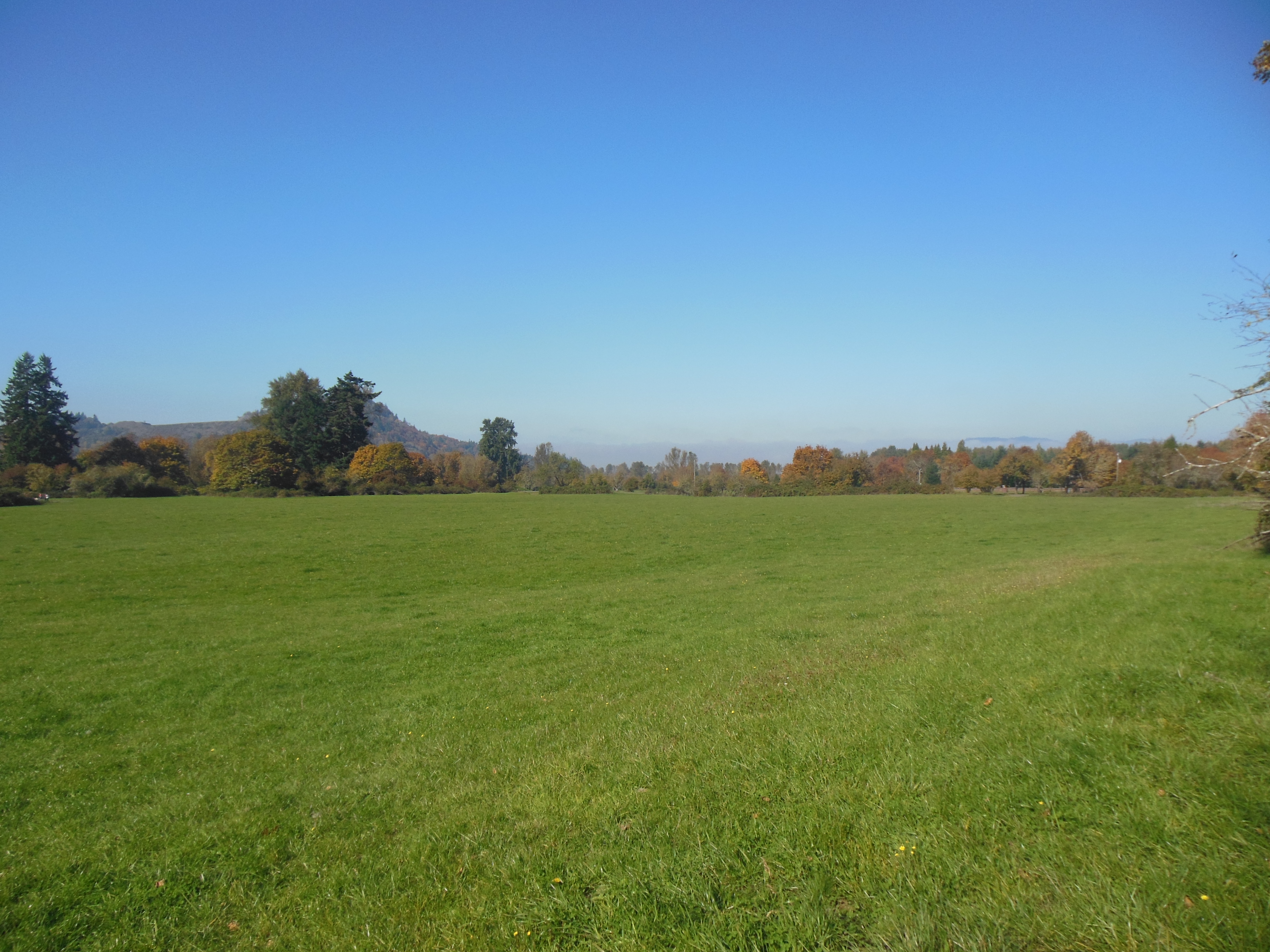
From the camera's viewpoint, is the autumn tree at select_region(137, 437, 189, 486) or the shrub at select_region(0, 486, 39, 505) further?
the autumn tree at select_region(137, 437, 189, 486)

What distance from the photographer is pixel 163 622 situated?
17.9 metres

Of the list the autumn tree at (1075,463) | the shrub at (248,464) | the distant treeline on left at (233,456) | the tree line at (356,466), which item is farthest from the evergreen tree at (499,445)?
the autumn tree at (1075,463)

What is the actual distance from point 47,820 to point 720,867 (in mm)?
7474

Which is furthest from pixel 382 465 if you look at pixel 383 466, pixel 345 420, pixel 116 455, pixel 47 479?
pixel 47 479

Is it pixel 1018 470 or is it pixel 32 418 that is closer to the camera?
pixel 32 418

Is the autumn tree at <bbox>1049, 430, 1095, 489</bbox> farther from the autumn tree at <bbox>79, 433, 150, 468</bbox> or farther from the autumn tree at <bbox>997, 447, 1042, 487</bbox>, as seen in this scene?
the autumn tree at <bbox>79, 433, 150, 468</bbox>

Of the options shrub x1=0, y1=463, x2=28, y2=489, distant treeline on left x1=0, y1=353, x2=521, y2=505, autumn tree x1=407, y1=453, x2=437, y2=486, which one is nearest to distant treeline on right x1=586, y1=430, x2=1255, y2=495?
autumn tree x1=407, y1=453, x2=437, y2=486

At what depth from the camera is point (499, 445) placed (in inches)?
6299

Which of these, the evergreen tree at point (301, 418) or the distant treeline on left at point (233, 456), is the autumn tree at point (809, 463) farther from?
the evergreen tree at point (301, 418)

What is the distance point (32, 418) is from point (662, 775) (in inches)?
3981

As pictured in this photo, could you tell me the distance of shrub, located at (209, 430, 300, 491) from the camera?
268 ft

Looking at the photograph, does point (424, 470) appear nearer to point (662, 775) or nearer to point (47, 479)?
point (47, 479)

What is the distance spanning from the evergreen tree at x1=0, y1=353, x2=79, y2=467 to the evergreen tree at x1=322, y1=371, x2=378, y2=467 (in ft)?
101

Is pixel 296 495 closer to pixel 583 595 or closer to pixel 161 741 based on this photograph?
pixel 583 595
